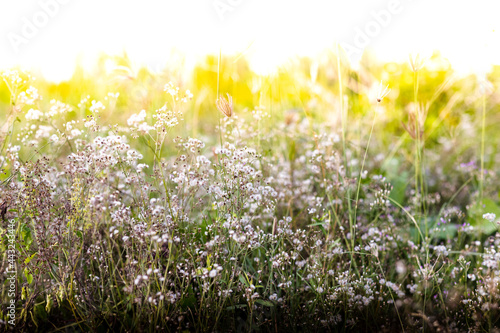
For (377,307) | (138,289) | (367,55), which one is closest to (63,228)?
(138,289)

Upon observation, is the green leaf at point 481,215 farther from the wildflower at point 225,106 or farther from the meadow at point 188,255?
the wildflower at point 225,106

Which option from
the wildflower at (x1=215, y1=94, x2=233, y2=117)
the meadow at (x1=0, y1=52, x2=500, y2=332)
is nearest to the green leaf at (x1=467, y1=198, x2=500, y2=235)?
the meadow at (x1=0, y1=52, x2=500, y2=332)

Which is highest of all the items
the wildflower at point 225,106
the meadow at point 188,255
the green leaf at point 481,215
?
the wildflower at point 225,106

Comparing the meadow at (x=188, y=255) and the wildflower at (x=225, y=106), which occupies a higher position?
the wildflower at (x=225, y=106)

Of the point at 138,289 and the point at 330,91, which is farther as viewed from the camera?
the point at 330,91

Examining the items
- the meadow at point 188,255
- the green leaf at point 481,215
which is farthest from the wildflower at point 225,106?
the green leaf at point 481,215

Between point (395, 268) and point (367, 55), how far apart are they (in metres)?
2.82

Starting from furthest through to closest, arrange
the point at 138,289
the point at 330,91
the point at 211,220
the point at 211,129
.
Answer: the point at 211,129 < the point at 330,91 < the point at 211,220 < the point at 138,289

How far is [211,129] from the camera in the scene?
4867 mm

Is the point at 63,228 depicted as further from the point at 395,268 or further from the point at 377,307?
the point at 395,268

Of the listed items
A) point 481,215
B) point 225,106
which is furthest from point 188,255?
point 481,215

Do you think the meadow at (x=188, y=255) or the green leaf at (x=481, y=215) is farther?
the green leaf at (x=481, y=215)

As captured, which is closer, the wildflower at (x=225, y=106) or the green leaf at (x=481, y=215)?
the wildflower at (x=225, y=106)

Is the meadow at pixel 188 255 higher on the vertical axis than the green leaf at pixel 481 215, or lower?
lower
